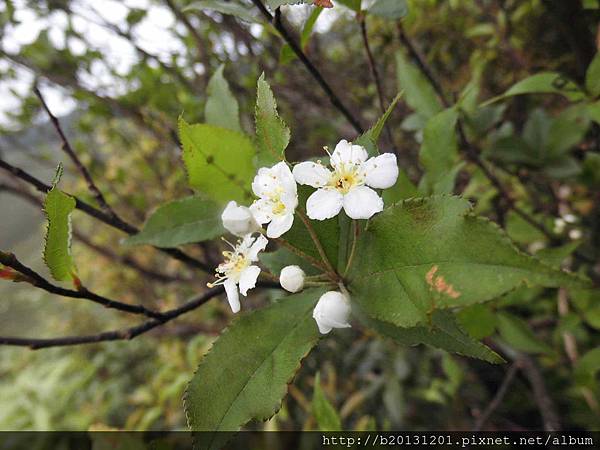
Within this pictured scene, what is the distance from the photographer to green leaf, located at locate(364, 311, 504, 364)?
463 millimetres

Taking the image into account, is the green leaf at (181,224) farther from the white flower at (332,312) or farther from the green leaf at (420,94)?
the green leaf at (420,94)

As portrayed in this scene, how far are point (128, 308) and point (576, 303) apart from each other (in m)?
1.13

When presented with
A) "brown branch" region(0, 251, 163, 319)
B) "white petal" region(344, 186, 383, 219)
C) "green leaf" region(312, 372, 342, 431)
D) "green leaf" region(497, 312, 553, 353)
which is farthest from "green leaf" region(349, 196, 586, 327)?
"green leaf" region(497, 312, 553, 353)

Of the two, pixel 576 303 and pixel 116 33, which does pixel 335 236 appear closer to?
pixel 576 303

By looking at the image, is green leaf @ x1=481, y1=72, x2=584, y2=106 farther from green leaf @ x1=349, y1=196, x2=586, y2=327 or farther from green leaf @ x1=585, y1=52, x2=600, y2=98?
→ green leaf @ x1=349, y1=196, x2=586, y2=327

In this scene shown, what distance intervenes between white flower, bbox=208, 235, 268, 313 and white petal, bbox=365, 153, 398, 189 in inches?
5.7

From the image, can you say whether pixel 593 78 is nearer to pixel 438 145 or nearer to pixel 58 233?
pixel 438 145

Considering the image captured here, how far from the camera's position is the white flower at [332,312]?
50 cm

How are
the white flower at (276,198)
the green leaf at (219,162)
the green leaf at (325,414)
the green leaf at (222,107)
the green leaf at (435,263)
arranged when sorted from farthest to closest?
1. the green leaf at (325,414)
2. the green leaf at (222,107)
3. the green leaf at (219,162)
4. the white flower at (276,198)
5. the green leaf at (435,263)

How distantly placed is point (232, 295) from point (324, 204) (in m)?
0.16

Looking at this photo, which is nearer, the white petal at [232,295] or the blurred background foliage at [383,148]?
the white petal at [232,295]

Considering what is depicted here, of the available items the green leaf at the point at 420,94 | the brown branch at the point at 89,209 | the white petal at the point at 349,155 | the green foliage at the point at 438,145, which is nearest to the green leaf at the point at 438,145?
the green foliage at the point at 438,145

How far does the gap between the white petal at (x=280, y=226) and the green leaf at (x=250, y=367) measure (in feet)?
0.35

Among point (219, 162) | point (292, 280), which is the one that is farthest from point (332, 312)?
point (219, 162)
